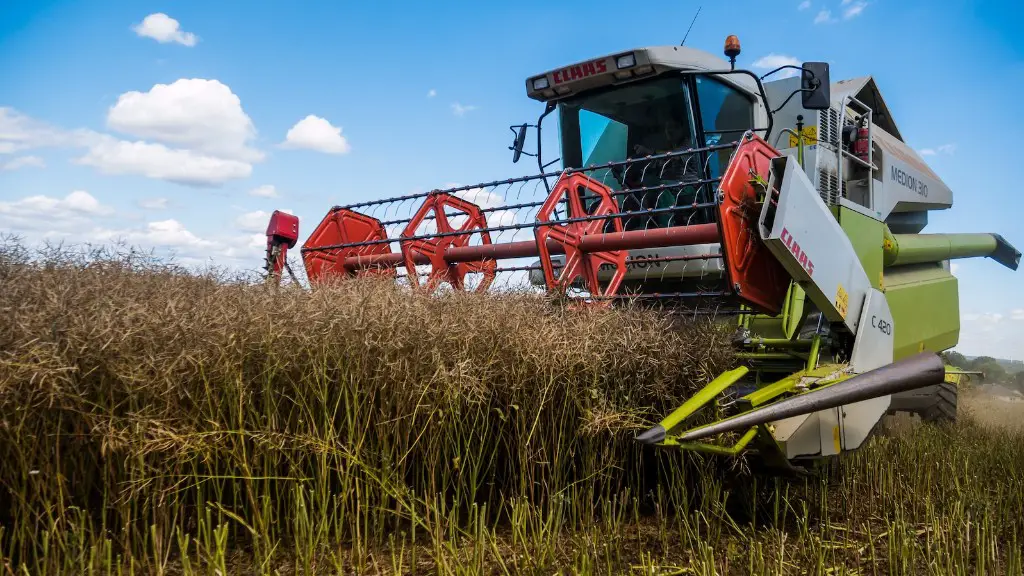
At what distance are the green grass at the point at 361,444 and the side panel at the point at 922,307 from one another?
1.67m

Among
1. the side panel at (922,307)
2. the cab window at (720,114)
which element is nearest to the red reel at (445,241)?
the cab window at (720,114)

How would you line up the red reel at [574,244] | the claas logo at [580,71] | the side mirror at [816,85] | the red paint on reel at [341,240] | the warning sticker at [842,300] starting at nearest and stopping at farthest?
the warning sticker at [842,300]
the side mirror at [816,85]
the red reel at [574,244]
the claas logo at [580,71]
the red paint on reel at [341,240]

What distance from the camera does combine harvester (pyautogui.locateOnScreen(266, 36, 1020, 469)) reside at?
10.2 ft

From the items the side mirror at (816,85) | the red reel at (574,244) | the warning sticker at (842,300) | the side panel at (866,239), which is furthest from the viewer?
the side panel at (866,239)

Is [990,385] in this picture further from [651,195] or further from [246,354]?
[246,354]

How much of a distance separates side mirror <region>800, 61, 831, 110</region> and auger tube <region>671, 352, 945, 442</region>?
140 centimetres

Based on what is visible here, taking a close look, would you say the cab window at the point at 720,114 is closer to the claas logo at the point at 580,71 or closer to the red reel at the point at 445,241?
the claas logo at the point at 580,71

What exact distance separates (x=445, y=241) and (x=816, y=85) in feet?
7.45

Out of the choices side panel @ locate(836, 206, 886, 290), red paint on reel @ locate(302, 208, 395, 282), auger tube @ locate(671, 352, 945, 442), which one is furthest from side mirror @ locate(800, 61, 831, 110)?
red paint on reel @ locate(302, 208, 395, 282)

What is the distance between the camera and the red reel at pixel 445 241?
4496 mm

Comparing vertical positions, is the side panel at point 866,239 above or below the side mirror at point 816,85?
below

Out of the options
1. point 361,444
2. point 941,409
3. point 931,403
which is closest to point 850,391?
point 361,444

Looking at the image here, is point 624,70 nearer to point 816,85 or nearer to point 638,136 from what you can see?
point 638,136

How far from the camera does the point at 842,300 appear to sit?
350 centimetres
